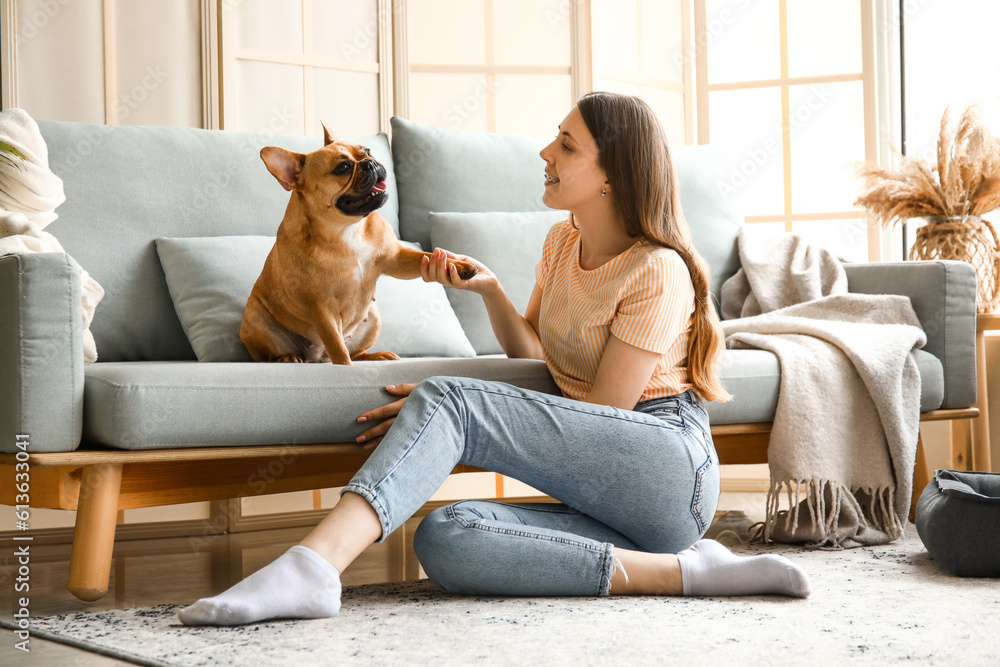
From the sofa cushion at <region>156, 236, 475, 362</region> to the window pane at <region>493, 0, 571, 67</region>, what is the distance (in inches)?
47.8

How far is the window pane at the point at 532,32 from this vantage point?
3.16 metres

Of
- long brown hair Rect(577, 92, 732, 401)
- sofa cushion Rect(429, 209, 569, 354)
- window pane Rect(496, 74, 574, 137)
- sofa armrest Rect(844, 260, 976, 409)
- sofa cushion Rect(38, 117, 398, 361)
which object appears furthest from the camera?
window pane Rect(496, 74, 574, 137)

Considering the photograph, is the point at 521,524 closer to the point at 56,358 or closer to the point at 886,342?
the point at 56,358

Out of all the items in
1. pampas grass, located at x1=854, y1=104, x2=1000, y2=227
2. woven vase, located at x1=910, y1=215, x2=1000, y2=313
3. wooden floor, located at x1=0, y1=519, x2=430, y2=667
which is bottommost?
wooden floor, located at x1=0, y1=519, x2=430, y2=667

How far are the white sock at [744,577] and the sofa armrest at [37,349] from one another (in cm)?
99

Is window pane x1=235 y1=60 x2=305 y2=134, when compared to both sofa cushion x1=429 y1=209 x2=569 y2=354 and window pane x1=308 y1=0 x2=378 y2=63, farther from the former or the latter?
sofa cushion x1=429 y1=209 x2=569 y2=354

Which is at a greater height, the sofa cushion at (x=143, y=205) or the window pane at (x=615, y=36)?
the window pane at (x=615, y=36)

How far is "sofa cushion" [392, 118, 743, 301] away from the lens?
2498 mm

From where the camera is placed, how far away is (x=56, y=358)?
4.71 ft

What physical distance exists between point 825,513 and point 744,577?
687 millimetres

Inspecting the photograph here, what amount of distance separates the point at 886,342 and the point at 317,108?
5.78 ft

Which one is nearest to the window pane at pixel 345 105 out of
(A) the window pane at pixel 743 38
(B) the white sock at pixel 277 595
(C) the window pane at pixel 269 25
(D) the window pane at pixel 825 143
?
(C) the window pane at pixel 269 25

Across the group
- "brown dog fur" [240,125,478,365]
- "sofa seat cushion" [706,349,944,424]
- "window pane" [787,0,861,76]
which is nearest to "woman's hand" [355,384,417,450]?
"brown dog fur" [240,125,478,365]

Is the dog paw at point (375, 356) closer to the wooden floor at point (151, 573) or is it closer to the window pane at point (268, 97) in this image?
the wooden floor at point (151, 573)
